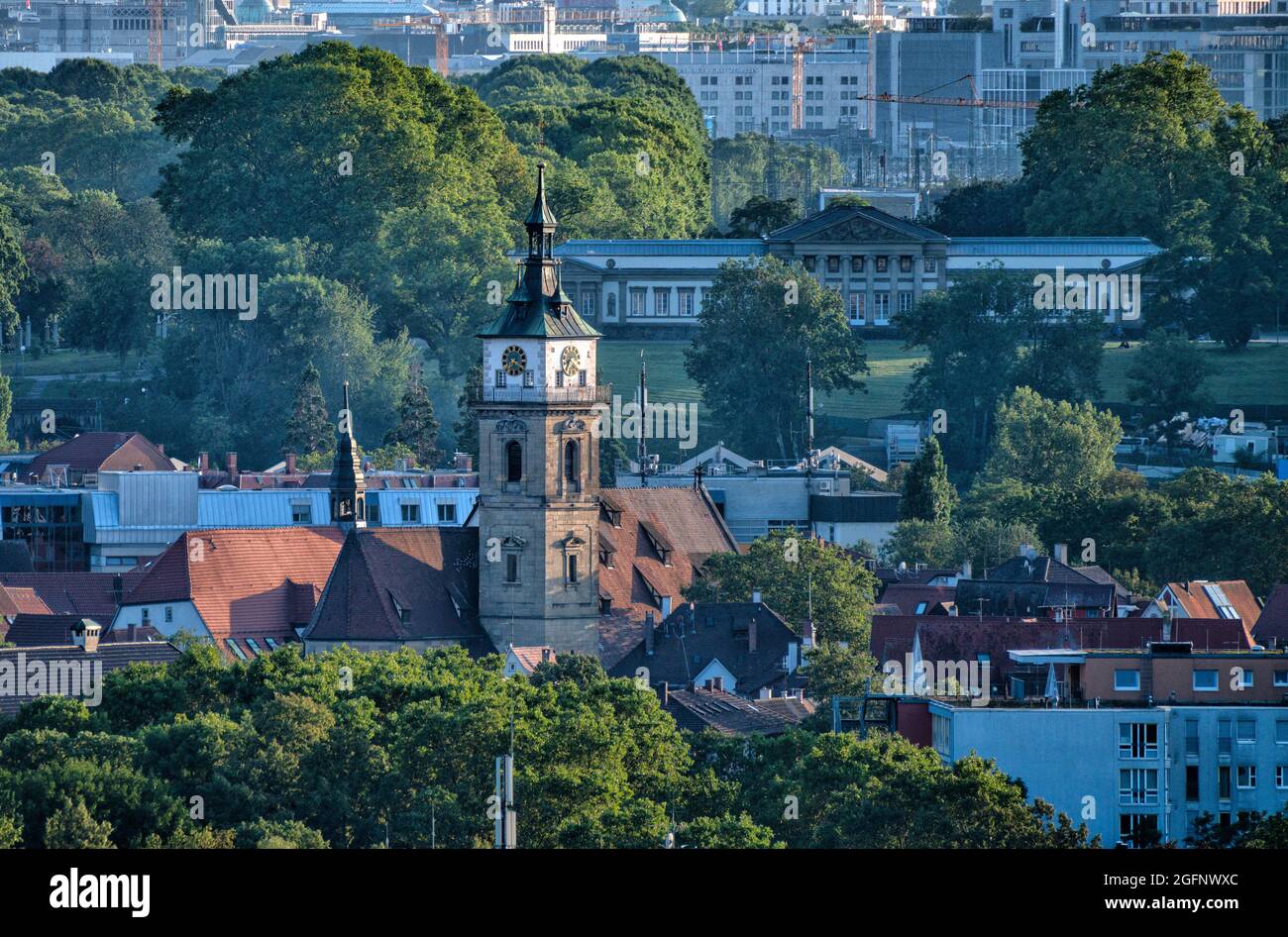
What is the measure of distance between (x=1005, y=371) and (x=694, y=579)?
60114 mm

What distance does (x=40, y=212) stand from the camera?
187 m

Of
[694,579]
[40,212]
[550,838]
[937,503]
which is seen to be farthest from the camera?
[40,212]

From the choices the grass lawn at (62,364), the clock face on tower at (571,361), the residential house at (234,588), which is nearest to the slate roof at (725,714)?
the clock face on tower at (571,361)

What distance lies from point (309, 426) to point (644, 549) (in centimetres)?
4922

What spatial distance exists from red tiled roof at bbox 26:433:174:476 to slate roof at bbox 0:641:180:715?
42.1m

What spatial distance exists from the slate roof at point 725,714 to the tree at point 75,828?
1557 centimetres

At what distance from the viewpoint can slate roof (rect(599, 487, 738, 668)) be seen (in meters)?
77.2

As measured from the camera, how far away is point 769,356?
140625 mm

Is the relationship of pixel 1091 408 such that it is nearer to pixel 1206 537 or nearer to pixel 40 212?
pixel 1206 537

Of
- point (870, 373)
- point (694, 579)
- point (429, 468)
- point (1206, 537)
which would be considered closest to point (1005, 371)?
point (870, 373)

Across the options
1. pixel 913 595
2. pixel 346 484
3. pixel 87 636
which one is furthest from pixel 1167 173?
pixel 87 636

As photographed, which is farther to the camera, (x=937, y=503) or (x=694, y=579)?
(x=937, y=503)
